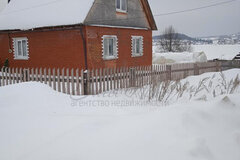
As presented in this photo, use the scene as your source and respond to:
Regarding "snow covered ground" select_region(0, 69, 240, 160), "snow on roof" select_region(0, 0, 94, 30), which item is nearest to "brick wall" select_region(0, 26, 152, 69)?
"snow on roof" select_region(0, 0, 94, 30)

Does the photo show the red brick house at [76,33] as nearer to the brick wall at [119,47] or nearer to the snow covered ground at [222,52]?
the brick wall at [119,47]

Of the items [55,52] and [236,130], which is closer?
[236,130]

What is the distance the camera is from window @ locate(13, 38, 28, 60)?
14.4m

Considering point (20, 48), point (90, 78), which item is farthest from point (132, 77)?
point (20, 48)

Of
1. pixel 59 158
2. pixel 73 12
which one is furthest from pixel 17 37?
pixel 59 158

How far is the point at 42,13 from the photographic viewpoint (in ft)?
43.8

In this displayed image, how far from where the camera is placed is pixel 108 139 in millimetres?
2943

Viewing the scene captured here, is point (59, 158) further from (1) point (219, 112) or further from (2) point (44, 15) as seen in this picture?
(2) point (44, 15)

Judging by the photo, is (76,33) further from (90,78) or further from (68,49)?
(90,78)

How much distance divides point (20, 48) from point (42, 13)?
9.83ft

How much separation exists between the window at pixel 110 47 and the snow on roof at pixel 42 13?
2.37 metres

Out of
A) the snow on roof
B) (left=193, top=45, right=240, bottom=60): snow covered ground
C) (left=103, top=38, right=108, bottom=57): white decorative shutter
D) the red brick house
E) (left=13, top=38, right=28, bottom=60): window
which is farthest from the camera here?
(left=193, top=45, right=240, bottom=60): snow covered ground

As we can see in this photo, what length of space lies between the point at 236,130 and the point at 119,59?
11.5 metres

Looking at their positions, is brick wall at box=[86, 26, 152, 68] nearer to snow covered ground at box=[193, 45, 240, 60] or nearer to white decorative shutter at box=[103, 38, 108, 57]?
white decorative shutter at box=[103, 38, 108, 57]
